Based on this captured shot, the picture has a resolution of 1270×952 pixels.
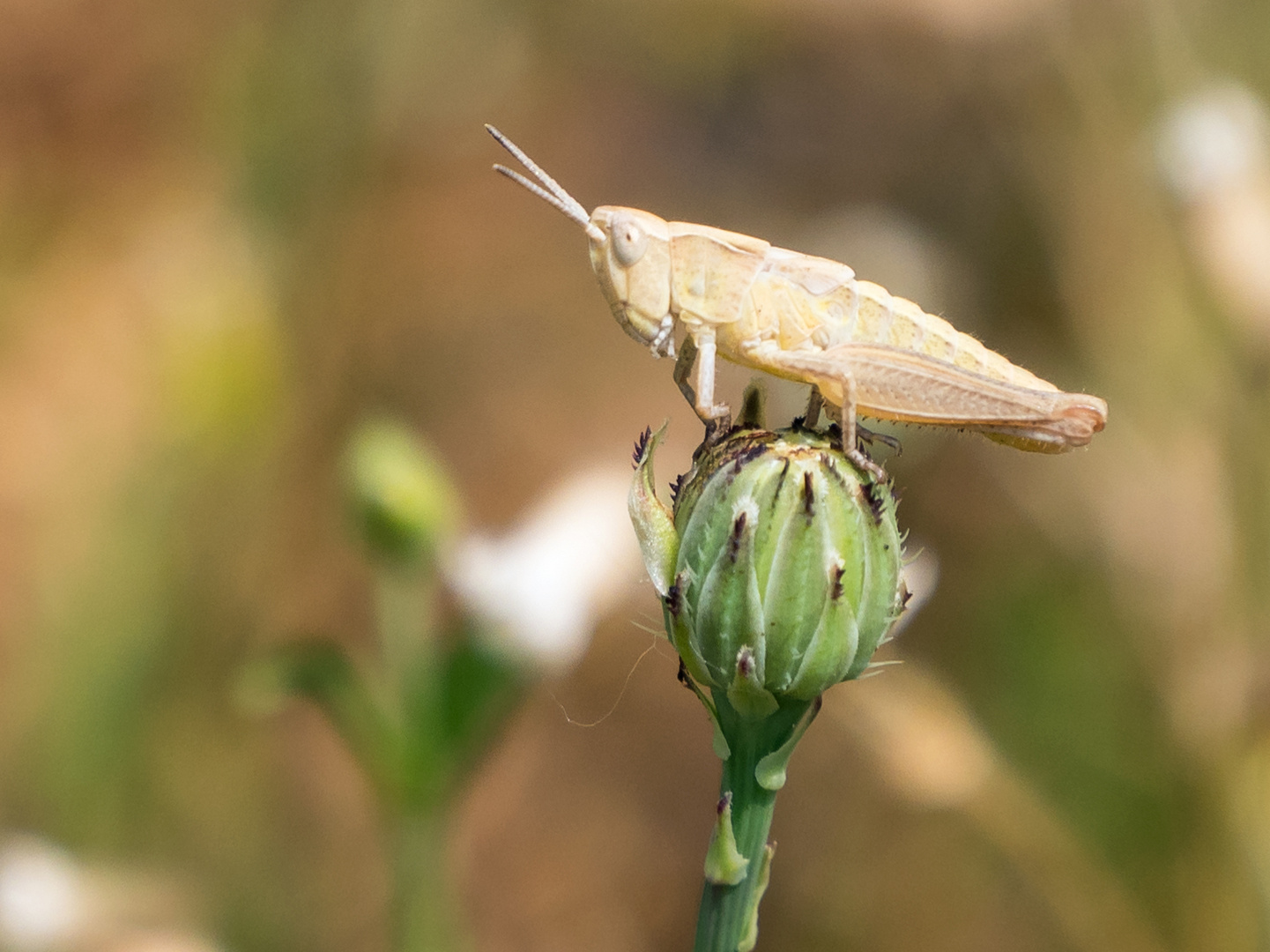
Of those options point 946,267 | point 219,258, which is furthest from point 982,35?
point 219,258

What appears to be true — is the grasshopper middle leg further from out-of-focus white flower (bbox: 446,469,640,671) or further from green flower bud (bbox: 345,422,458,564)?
green flower bud (bbox: 345,422,458,564)

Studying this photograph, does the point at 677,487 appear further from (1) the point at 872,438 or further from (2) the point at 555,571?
(2) the point at 555,571

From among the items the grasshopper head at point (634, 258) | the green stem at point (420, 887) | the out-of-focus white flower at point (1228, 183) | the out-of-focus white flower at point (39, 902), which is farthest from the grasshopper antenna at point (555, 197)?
the out-of-focus white flower at point (39, 902)

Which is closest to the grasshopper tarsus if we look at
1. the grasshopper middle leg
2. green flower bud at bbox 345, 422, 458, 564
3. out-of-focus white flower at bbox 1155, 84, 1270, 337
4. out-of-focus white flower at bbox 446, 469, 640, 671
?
the grasshopper middle leg

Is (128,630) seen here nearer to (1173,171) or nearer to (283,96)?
(283,96)

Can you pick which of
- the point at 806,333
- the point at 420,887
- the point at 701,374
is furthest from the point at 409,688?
the point at 806,333
